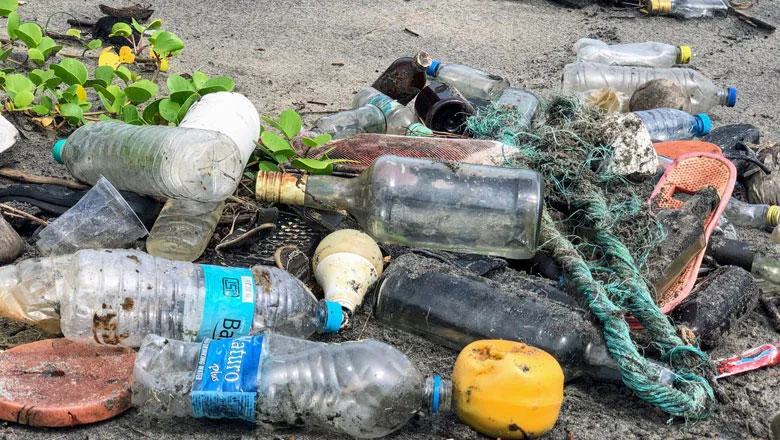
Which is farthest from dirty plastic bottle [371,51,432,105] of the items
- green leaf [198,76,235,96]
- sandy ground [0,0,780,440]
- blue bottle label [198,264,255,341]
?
blue bottle label [198,264,255,341]

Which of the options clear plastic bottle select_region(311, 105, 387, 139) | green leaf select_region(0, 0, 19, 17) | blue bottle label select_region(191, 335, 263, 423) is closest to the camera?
blue bottle label select_region(191, 335, 263, 423)

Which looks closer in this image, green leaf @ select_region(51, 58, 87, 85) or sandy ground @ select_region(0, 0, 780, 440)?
green leaf @ select_region(51, 58, 87, 85)

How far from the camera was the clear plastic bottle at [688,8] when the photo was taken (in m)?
5.58

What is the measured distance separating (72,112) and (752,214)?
270 cm

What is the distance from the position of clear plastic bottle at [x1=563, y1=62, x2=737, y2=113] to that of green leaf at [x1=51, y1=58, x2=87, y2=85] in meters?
2.31

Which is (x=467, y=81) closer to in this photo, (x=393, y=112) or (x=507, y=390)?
(x=393, y=112)

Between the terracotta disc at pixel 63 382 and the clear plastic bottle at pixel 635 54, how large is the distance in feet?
11.2

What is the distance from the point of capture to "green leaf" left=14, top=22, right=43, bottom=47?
140 inches

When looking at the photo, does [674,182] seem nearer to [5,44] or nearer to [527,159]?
[527,159]

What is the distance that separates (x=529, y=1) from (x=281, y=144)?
3.36 meters

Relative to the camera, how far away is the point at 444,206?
260 cm

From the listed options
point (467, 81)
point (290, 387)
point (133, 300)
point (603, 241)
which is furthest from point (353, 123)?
point (290, 387)

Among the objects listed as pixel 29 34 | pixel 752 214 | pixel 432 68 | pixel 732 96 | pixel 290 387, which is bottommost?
pixel 752 214

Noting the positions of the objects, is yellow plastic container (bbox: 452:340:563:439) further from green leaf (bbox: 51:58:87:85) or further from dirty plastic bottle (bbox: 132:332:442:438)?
green leaf (bbox: 51:58:87:85)
